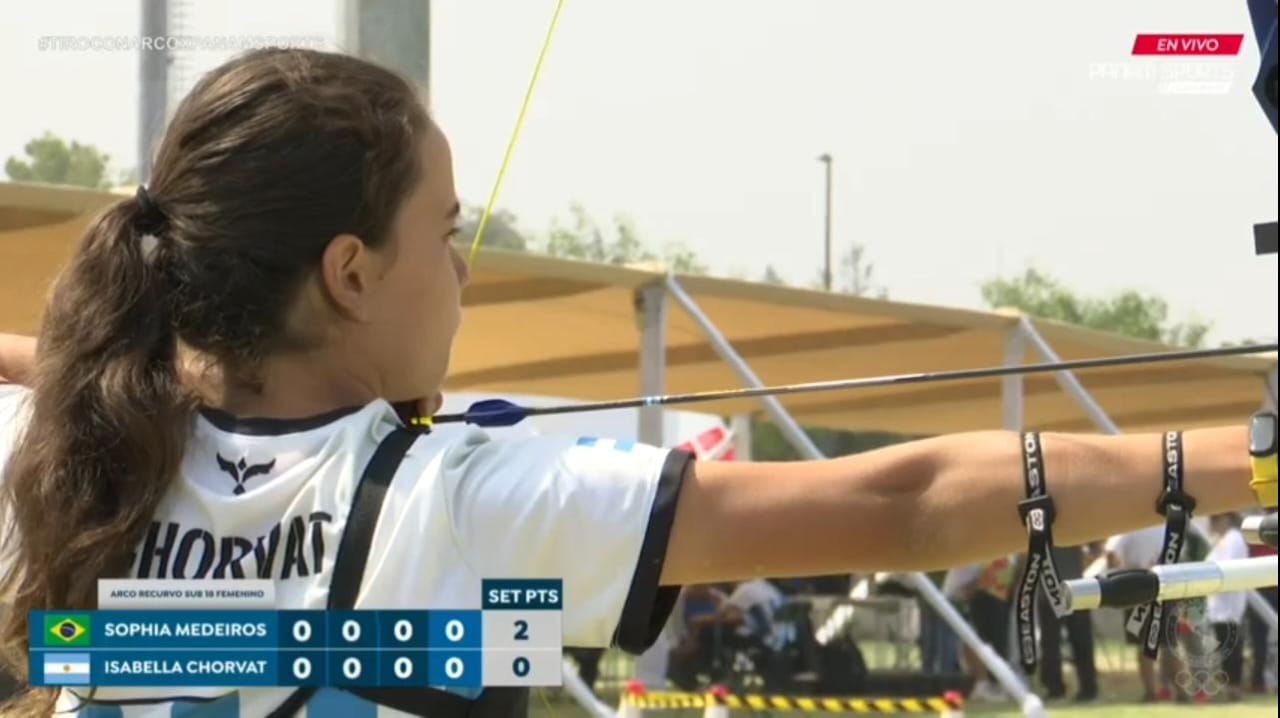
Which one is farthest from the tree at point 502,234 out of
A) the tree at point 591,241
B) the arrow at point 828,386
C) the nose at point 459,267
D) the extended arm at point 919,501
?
the extended arm at point 919,501

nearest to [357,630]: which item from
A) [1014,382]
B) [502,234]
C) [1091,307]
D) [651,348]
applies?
[651,348]

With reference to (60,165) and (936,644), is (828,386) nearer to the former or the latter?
(60,165)

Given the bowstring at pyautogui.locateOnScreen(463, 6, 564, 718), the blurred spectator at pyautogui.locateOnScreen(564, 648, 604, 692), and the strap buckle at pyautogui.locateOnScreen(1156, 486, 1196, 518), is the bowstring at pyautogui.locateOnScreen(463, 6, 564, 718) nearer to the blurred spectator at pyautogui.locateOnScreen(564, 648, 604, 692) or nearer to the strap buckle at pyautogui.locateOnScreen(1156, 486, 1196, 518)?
the strap buckle at pyautogui.locateOnScreen(1156, 486, 1196, 518)

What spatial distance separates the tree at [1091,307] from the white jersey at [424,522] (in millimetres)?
6940

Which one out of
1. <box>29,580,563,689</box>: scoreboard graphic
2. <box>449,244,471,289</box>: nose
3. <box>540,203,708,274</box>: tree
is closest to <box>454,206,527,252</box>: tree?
<box>540,203,708,274</box>: tree

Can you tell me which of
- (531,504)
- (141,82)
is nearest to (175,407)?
(531,504)

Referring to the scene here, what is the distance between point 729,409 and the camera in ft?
37.1

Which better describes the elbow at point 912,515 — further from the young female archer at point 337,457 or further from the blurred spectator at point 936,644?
the blurred spectator at point 936,644

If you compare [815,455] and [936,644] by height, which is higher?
[815,455]

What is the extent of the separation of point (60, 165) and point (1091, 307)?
10414 millimetres

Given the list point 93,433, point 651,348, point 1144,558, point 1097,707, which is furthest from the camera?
point 1144,558

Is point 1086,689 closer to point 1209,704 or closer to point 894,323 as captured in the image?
point 1209,704

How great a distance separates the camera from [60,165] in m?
4.34

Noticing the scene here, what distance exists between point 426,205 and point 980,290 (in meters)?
11.0
